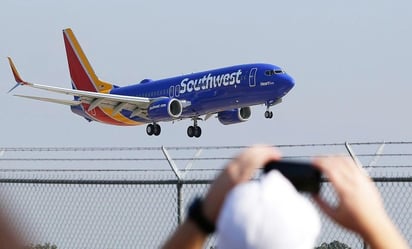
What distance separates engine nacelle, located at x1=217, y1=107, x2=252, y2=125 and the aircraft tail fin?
12.5 m

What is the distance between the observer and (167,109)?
5041 centimetres

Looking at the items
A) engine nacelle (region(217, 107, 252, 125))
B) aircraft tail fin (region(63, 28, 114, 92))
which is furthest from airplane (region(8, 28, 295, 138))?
aircraft tail fin (region(63, 28, 114, 92))

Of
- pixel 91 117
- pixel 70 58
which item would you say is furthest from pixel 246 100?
pixel 70 58

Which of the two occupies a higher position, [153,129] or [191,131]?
[191,131]

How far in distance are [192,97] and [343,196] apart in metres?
48.6

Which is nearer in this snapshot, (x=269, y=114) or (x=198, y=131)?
(x=269, y=114)

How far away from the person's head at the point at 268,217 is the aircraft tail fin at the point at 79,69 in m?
61.3

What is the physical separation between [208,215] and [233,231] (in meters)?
0.18

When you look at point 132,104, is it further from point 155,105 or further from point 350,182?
point 350,182

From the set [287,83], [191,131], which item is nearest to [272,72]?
[287,83]

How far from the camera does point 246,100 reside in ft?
157

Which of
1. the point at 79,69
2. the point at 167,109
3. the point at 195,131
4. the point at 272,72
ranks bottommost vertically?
the point at 167,109

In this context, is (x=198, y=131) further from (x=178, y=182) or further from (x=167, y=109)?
(x=178, y=182)

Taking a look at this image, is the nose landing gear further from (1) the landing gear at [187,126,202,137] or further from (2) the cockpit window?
(1) the landing gear at [187,126,202,137]
